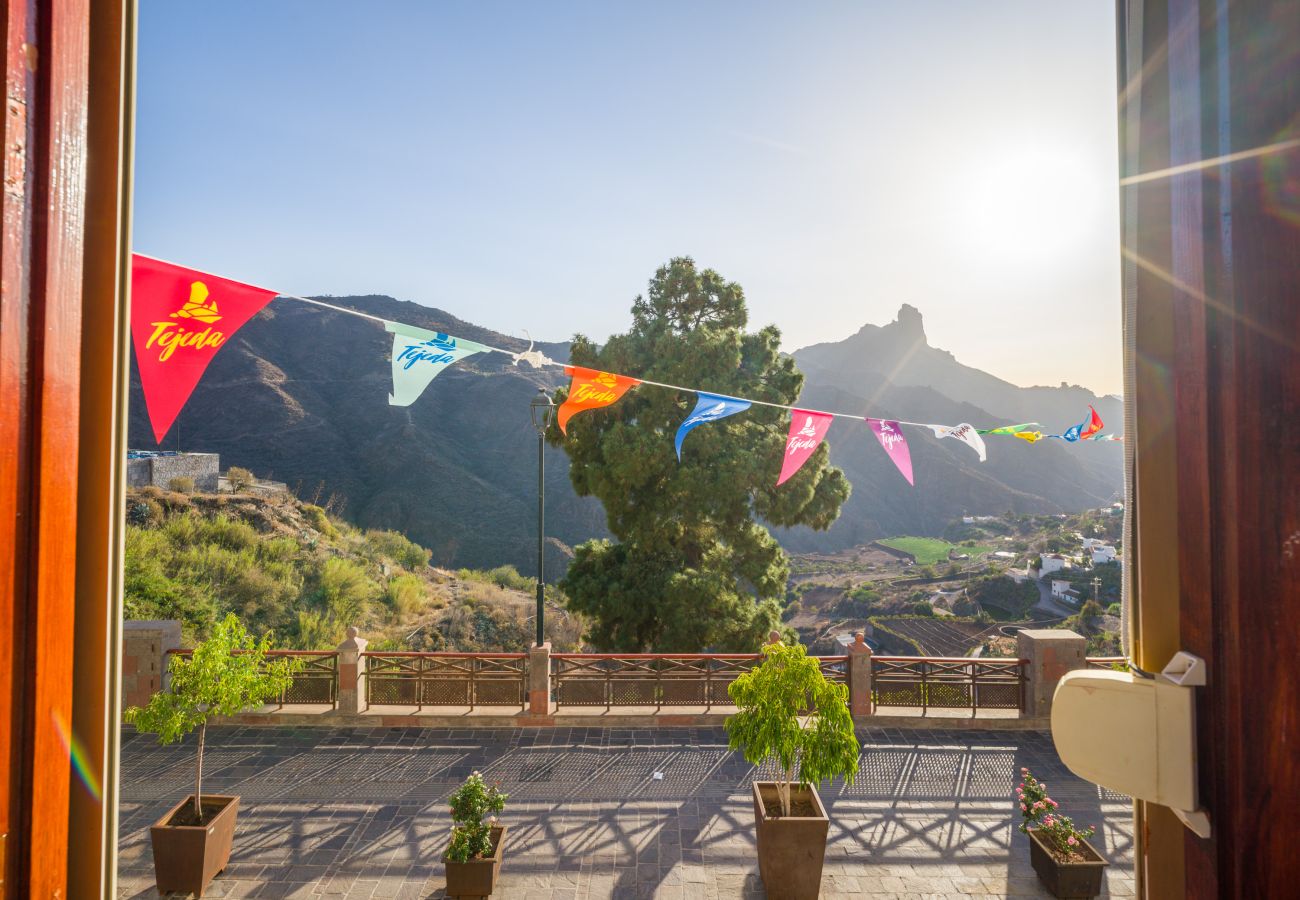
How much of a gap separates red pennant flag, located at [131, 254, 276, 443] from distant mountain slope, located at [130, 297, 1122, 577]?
38046 millimetres

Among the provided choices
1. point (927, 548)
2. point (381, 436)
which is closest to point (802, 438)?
point (381, 436)

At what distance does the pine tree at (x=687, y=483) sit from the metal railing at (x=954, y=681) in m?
5.14

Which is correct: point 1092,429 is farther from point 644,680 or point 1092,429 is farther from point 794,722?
point 794,722

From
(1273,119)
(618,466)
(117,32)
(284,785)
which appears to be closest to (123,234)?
(117,32)

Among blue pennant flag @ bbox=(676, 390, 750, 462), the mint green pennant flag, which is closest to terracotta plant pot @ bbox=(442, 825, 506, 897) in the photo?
the mint green pennant flag

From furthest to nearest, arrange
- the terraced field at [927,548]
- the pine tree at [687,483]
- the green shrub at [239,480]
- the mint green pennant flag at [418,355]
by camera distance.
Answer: the terraced field at [927,548] < the green shrub at [239,480] < the pine tree at [687,483] < the mint green pennant flag at [418,355]

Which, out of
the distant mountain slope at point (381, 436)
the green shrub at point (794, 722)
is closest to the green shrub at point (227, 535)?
the distant mountain slope at point (381, 436)

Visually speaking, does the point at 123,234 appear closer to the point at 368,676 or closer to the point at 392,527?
the point at 368,676

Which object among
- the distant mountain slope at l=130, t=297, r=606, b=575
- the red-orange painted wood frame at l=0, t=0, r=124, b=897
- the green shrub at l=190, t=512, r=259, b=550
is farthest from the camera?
the distant mountain slope at l=130, t=297, r=606, b=575

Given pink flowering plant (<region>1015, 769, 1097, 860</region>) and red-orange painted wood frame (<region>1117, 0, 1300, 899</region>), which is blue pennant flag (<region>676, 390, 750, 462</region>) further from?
red-orange painted wood frame (<region>1117, 0, 1300, 899</region>)

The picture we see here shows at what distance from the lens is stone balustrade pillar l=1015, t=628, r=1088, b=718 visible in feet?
32.6

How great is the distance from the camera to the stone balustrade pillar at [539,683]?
398 inches

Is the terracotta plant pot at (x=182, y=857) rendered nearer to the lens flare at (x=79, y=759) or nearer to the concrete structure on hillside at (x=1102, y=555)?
the lens flare at (x=79, y=759)

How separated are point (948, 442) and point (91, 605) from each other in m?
91.5
